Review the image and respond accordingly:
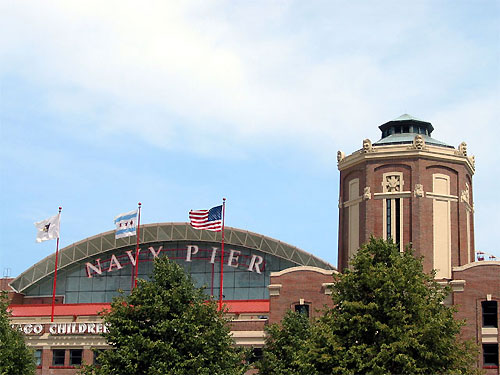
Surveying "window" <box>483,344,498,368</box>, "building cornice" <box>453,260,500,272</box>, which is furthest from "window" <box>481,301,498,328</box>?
"building cornice" <box>453,260,500,272</box>

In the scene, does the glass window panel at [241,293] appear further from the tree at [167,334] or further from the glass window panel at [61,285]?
the tree at [167,334]

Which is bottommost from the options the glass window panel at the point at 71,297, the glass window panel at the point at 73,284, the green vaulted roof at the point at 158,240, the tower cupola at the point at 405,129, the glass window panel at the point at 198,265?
the glass window panel at the point at 71,297

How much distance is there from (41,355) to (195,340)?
2983 centimetres

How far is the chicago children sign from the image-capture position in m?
82.9

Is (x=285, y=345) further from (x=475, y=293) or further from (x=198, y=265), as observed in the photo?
(x=198, y=265)

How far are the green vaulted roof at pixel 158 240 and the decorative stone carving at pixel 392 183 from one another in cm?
1468

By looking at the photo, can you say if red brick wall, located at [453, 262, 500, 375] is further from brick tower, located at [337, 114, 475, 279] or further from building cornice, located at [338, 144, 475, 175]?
building cornice, located at [338, 144, 475, 175]

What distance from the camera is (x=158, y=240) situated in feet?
281

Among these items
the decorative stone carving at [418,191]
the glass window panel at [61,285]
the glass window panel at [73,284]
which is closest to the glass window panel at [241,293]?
the glass window panel at [73,284]

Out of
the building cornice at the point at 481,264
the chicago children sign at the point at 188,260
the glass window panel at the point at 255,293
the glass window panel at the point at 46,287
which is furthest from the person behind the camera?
the glass window panel at the point at 46,287

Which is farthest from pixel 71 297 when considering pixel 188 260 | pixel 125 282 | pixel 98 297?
pixel 188 260

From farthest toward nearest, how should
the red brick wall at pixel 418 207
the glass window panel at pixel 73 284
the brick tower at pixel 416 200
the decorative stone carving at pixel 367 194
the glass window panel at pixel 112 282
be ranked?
the glass window panel at pixel 73 284 < the glass window panel at pixel 112 282 < the decorative stone carving at pixel 367 194 < the brick tower at pixel 416 200 < the red brick wall at pixel 418 207

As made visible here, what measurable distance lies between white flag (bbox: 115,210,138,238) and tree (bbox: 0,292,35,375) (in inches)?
807

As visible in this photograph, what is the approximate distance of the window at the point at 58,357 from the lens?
70938 millimetres
